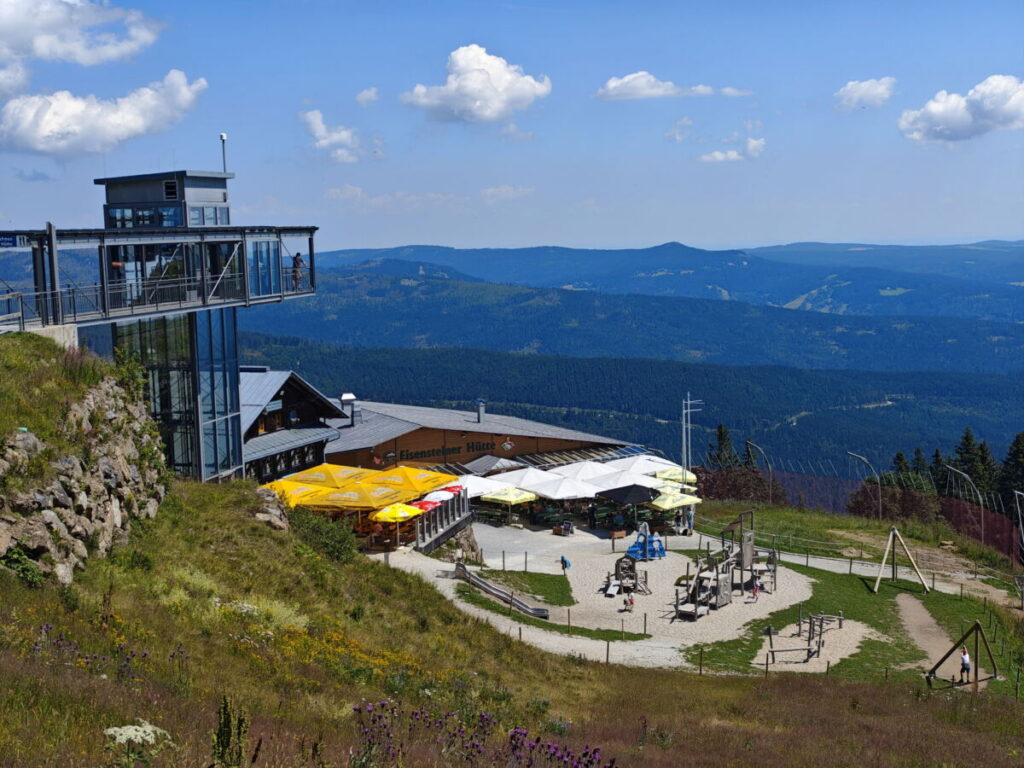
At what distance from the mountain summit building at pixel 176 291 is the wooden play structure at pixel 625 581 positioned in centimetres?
1393

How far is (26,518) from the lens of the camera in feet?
48.5

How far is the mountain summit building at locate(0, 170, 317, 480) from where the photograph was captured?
2377 cm

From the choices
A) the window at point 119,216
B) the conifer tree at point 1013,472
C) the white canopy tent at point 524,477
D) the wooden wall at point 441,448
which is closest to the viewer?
the window at point 119,216

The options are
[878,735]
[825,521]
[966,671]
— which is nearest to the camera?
[878,735]

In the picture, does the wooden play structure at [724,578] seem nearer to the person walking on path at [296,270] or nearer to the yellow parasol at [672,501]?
the yellow parasol at [672,501]

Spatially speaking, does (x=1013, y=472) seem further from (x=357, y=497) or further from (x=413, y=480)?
(x=357, y=497)

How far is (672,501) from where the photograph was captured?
48.3 meters

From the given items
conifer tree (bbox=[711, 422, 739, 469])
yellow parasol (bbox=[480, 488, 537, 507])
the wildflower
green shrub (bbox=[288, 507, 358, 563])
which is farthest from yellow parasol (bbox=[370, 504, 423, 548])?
conifer tree (bbox=[711, 422, 739, 469])

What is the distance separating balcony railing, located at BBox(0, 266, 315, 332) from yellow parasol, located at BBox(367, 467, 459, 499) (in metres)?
8.16

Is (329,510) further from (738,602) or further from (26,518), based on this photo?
(26,518)

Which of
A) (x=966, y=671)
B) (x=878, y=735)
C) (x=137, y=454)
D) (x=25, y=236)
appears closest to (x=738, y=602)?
(x=966, y=671)

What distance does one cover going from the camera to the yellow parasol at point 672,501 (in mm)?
47625

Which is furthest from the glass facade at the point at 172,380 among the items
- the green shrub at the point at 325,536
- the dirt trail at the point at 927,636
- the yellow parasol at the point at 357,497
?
the dirt trail at the point at 927,636

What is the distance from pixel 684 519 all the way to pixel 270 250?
26.6 metres
